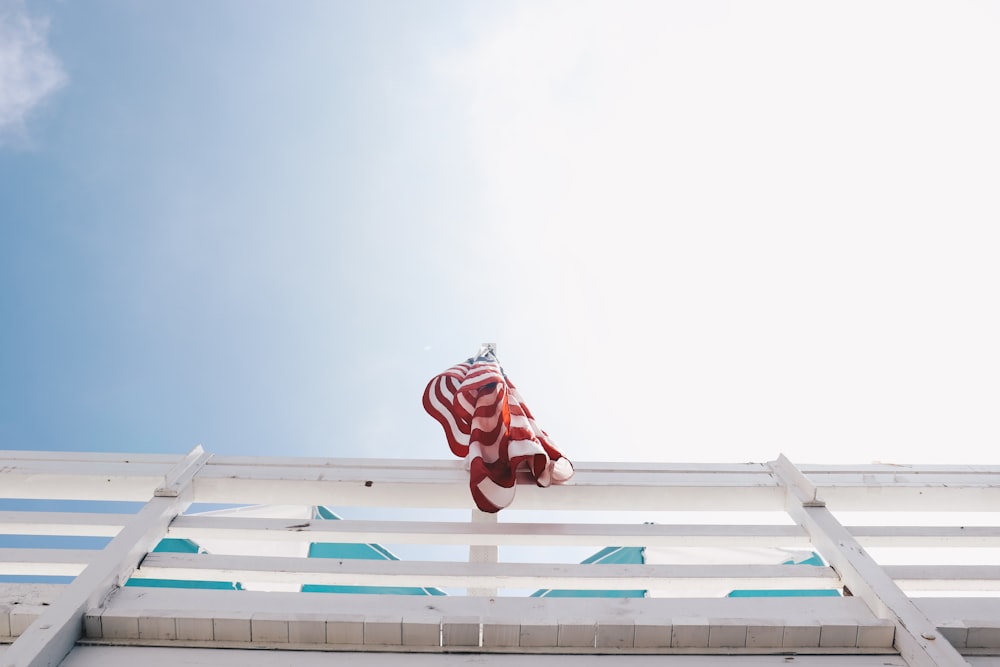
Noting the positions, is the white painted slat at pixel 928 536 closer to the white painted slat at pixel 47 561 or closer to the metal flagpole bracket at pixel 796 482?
the metal flagpole bracket at pixel 796 482

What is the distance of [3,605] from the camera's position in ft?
7.40

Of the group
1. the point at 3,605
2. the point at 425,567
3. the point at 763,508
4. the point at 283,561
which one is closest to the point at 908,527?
the point at 763,508

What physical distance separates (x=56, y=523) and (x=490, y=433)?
2061mm

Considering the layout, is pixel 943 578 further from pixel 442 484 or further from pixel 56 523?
pixel 56 523

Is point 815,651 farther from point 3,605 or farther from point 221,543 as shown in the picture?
point 221,543

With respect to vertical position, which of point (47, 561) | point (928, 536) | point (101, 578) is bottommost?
point (101, 578)

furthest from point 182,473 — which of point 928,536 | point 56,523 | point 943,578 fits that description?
point 928,536

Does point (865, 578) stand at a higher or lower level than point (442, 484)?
lower

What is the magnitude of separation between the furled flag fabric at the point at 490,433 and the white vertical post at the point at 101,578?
141 centimetres

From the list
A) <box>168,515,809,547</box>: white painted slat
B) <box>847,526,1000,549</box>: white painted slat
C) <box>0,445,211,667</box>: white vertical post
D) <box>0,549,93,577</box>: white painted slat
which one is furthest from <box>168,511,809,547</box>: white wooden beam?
<box>0,549,93,577</box>: white painted slat

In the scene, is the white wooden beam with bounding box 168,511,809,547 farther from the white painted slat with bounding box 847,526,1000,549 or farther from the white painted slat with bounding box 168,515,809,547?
the white painted slat with bounding box 847,526,1000,549

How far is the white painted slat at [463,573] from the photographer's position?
2.64 metres

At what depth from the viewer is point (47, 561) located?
2596 millimetres

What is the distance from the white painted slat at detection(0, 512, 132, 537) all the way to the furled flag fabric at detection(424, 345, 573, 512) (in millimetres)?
1628
